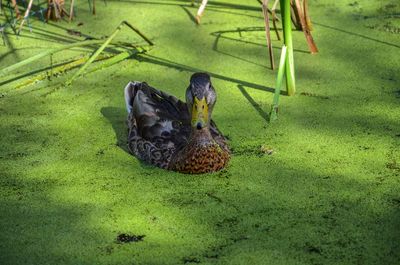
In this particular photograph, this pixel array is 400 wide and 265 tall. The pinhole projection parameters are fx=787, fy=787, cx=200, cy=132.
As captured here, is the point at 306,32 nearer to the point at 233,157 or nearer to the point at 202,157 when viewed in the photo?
the point at 233,157

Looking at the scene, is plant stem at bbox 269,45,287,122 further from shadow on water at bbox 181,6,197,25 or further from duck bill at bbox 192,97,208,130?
shadow on water at bbox 181,6,197,25

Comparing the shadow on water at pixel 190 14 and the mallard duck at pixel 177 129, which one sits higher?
the shadow on water at pixel 190 14

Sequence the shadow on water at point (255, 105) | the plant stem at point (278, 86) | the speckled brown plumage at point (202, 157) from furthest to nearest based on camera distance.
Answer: the shadow on water at point (255, 105) < the plant stem at point (278, 86) < the speckled brown plumage at point (202, 157)

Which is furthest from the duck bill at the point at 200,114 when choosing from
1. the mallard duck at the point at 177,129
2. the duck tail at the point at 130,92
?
the duck tail at the point at 130,92

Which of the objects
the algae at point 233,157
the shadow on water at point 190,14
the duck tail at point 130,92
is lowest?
the algae at point 233,157

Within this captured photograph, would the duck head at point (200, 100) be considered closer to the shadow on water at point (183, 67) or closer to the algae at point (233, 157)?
the algae at point (233, 157)

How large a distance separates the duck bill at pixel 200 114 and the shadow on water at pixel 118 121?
0.45m

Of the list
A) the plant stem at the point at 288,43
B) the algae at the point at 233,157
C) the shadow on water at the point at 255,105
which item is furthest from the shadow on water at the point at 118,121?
the plant stem at the point at 288,43

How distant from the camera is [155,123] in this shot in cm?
375

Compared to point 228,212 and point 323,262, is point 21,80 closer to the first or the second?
point 228,212

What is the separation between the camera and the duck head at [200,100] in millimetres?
3488

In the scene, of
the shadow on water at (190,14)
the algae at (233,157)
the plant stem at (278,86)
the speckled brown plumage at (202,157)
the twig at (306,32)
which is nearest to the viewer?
the algae at (233,157)

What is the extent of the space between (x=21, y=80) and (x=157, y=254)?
190 centimetres

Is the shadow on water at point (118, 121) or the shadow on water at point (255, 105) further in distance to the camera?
the shadow on water at point (255, 105)
